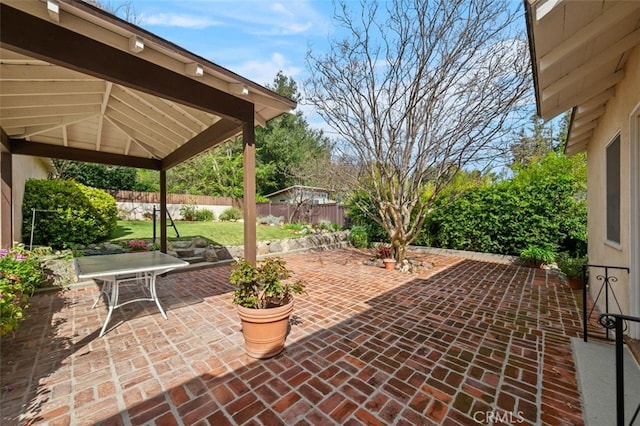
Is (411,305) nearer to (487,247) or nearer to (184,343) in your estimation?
(184,343)

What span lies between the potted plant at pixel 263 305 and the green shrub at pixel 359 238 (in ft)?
24.4

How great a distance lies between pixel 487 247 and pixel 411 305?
5061 millimetres

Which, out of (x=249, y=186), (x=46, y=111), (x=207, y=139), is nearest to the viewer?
(x=249, y=186)

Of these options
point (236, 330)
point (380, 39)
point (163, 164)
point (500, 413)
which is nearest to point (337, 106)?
point (380, 39)

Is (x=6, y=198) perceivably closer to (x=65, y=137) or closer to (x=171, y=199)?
(x=65, y=137)

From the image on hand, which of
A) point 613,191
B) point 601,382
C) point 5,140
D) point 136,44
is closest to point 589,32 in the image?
point 613,191

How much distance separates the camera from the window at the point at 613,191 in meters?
3.01

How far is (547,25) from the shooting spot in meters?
1.91

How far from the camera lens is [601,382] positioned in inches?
85.3

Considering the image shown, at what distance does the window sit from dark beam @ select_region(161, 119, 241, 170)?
4.51m

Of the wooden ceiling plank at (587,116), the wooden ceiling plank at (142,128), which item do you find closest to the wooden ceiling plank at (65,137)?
the wooden ceiling plank at (142,128)

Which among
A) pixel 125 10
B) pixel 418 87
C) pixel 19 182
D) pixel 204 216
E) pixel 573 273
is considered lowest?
pixel 573 273

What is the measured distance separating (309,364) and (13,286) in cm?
313

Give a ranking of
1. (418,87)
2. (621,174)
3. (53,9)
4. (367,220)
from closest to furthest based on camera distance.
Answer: (53,9), (621,174), (418,87), (367,220)
